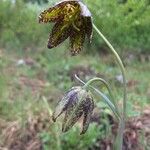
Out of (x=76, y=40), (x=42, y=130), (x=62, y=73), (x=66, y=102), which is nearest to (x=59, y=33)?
(x=76, y=40)

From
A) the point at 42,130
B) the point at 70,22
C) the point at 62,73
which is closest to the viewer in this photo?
the point at 70,22

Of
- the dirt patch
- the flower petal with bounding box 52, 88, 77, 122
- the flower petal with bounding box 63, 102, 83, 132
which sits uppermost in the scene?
the dirt patch

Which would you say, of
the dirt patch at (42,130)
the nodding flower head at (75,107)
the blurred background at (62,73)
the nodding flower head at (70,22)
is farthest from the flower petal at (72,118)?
A: the dirt patch at (42,130)

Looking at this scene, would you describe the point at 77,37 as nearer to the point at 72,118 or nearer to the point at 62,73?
the point at 72,118

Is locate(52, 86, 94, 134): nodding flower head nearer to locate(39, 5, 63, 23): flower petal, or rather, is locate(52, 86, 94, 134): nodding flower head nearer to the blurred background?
locate(39, 5, 63, 23): flower petal

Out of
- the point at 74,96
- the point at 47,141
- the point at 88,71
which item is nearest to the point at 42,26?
the point at 88,71

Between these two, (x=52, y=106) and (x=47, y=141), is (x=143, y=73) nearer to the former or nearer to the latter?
(x=52, y=106)

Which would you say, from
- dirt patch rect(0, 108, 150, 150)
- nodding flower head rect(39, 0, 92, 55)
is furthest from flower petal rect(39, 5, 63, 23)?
dirt patch rect(0, 108, 150, 150)
